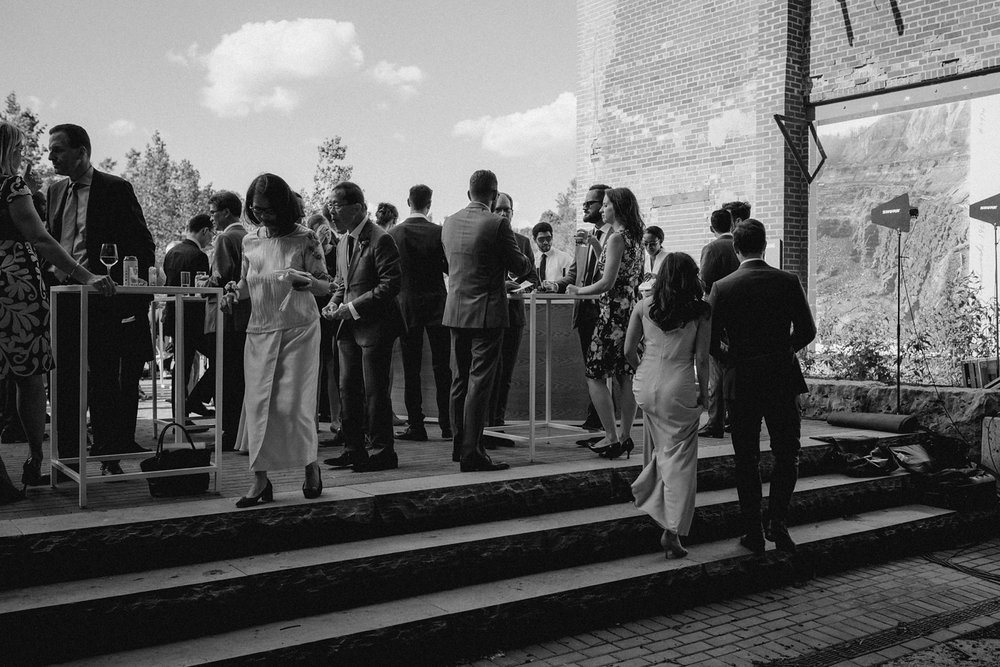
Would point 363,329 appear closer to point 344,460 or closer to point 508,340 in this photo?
point 344,460

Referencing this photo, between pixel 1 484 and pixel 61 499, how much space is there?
11.9 inches

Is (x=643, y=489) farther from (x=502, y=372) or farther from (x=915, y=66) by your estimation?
(x=915, y=66)

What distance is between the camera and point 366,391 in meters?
6.29

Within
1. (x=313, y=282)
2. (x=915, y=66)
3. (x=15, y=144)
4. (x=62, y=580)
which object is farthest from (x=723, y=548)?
(x=915, y=66)

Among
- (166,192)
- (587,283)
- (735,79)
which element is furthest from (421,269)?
(166,192)

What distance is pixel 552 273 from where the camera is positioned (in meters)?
10.2

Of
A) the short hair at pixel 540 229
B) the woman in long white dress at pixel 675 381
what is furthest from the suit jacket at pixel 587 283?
the short hair at pixel 540 229

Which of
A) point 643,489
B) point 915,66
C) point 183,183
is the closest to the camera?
point 643,489

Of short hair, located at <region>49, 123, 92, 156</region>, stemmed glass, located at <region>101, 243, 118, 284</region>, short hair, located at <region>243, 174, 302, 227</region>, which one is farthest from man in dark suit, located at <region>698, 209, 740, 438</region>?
short hair, located at <region>49, 123, 92, 156</region>

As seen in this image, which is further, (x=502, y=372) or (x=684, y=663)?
(x=502, y=372)

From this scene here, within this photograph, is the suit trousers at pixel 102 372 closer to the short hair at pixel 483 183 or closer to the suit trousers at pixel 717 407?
the short hair at pixel 483 183

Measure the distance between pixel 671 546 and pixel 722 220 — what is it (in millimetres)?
3479

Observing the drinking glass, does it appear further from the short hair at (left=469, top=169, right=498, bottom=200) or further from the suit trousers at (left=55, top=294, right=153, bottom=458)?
the short hair at (left=469, top=169, right=498, bottom=200)

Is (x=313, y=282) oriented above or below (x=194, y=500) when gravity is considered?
above
